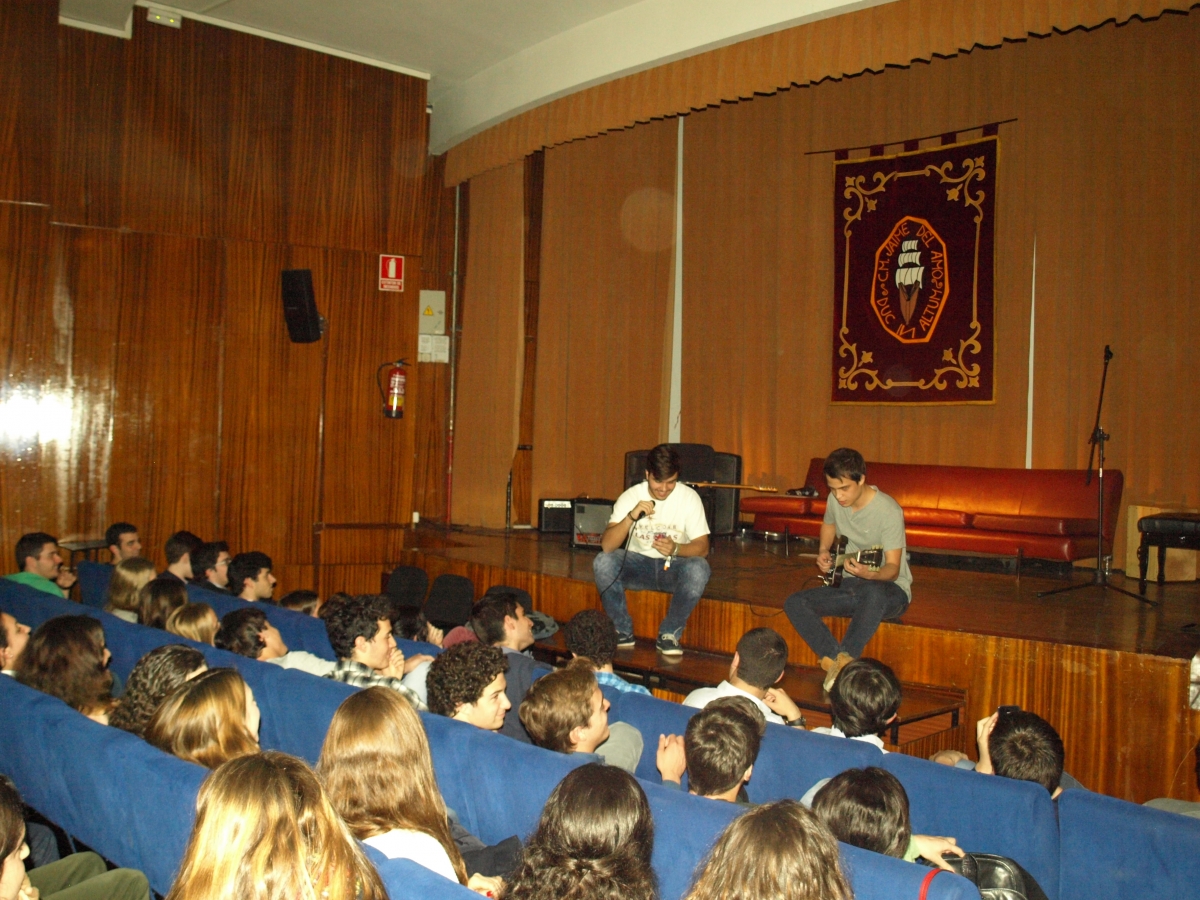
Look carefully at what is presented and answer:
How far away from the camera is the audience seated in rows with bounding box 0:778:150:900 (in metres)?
1.54

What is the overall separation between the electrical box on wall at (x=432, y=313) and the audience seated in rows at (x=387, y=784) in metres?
6.97

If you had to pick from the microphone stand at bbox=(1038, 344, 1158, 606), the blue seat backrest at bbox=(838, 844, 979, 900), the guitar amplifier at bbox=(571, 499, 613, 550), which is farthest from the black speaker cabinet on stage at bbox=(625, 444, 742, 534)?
the blue seat backrest at bbox=(838, 844, 979, 900)

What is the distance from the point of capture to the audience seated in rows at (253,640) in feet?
11.5

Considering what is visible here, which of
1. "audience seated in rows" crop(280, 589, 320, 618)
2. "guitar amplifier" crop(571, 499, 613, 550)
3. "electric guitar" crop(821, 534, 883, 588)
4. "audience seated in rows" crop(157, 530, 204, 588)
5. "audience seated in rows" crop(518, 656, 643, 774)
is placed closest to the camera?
"audience seated in rows" crop(518, 656, 643, 774)

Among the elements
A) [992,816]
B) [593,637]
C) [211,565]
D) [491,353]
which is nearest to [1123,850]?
[992,816]

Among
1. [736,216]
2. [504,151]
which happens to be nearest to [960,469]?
[736,216]

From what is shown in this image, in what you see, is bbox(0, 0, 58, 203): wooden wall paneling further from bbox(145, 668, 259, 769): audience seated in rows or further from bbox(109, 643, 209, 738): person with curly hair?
bbox(145, 668, 259, 769): audience seated in rows

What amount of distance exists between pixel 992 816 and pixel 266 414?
6490 mm

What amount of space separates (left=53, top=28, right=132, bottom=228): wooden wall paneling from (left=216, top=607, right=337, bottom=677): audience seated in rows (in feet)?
15.2

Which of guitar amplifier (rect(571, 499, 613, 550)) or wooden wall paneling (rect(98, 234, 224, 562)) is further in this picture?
guitar amplifier (rect(571, 499, 613, 550))

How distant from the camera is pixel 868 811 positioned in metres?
1.81

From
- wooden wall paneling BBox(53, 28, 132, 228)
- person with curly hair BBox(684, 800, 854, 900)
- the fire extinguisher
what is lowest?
person with curly hair BBox(684, 800, 854, 900)

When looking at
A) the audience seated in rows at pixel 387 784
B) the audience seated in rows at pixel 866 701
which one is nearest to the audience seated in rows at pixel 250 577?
the audience seated in rows at pixel 866 701

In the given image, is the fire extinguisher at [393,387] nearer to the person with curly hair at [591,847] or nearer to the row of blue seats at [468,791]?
the row of blue seats at [468,791]
